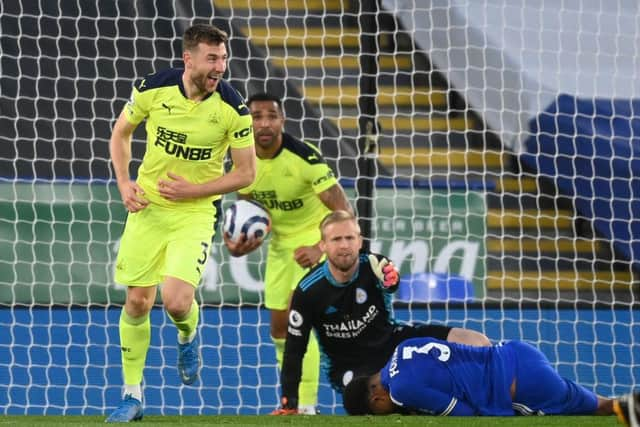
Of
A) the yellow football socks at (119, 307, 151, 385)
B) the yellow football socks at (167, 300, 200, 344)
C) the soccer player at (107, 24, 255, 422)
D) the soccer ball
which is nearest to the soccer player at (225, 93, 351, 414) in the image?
the soccer ball

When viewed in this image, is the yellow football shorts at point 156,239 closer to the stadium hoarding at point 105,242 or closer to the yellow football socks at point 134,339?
the yellow football socks at point 134,339

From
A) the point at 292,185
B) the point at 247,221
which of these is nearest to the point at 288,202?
the point at 292,185

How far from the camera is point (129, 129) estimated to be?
589 cm

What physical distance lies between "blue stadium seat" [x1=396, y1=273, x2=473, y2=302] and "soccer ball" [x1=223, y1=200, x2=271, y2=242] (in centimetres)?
165

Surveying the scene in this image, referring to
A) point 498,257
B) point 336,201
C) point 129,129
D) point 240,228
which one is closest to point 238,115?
point 129,129

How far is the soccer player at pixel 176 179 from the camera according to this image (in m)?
5.77

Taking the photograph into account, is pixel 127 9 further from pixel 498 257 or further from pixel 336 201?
pixel 498 257

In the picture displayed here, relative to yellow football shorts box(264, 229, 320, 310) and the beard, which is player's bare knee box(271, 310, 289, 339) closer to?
yellow football shorts box(264, 229, 320, 310)

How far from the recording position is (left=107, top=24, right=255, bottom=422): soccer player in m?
5.77

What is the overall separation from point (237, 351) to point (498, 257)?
6.05ft

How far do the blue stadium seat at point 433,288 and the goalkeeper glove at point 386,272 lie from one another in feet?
7.00

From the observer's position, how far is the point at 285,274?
7.36 metres

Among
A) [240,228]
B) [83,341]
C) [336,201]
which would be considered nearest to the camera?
[240,228]

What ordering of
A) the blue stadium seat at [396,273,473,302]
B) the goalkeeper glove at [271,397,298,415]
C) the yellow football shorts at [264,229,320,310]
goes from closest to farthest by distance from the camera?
the goalkeeper glove at [271,397,298,415]
the yellow football shorts at [264,229,320,310]
the blue stadium seat at [396,273,473,302]
